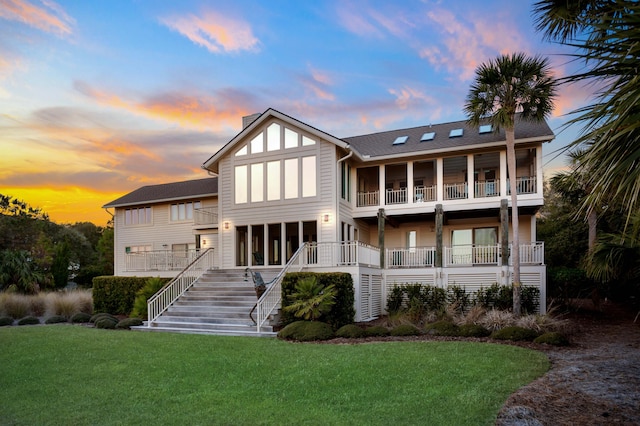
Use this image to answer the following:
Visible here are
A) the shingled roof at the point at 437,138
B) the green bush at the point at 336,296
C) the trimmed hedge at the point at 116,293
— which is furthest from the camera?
the trimmed hedge at the point at 116,293

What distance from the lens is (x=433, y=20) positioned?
575 inches

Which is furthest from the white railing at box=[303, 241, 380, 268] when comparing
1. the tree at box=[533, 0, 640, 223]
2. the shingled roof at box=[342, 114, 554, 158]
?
the tree at box=[533, 0, 640, 223]

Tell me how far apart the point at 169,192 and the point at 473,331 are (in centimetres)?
2012

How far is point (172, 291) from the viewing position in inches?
659

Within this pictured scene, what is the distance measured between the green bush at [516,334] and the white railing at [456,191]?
7977mm

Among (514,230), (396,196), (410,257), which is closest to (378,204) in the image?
(396,196)

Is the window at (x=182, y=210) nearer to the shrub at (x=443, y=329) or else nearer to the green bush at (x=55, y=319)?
the green bush at (x=55, y=319)

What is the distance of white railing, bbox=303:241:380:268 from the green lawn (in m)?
5.44

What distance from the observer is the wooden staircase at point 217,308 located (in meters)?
14.2

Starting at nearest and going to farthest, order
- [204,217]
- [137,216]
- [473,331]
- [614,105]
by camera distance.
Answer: [614,105] < [473,331] < [204,217] < [137,216]

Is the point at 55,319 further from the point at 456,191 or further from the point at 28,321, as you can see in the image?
the point at 456,191

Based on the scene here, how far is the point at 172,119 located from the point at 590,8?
15.9 m

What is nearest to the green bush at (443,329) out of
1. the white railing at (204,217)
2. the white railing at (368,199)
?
the white railing at (368,199)

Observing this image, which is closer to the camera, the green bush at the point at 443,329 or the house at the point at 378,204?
the green bush at the point at 443,329
